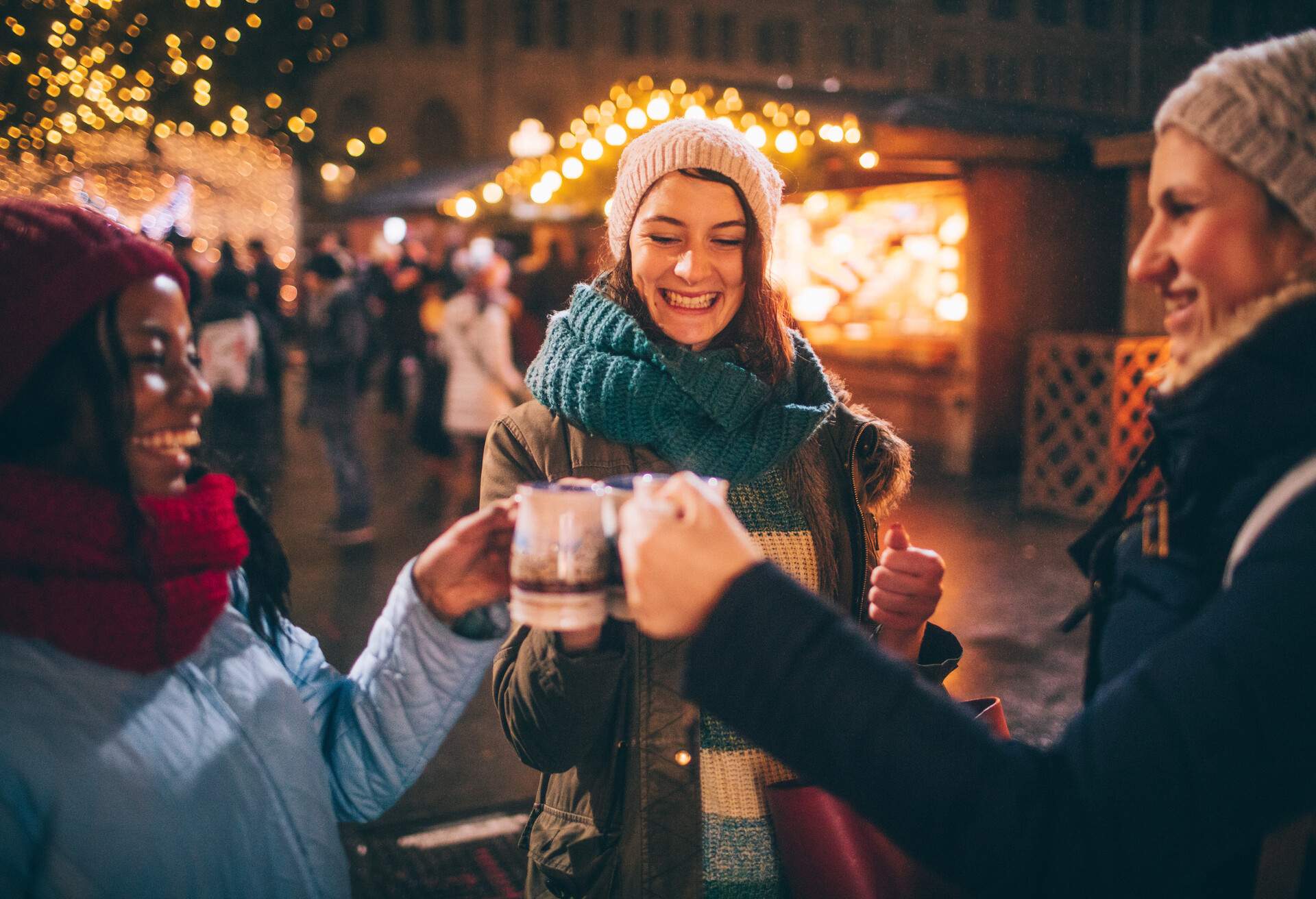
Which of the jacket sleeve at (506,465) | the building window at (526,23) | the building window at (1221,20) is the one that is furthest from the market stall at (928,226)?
the building window at (526,23)

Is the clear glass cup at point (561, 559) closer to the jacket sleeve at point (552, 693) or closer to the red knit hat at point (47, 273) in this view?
the jacket sleeve at point (552, 693)

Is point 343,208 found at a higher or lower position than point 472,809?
higher

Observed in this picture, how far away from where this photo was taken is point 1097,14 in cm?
4450

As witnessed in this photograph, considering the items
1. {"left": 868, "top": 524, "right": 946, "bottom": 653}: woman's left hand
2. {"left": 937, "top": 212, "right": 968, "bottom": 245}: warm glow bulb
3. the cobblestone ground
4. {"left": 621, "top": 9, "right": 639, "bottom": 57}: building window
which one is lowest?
the cobblestone ground

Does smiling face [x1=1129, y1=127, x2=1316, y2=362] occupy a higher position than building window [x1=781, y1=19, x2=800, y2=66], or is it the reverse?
building window [x1=781, y1=19, x2=800, y2=66]

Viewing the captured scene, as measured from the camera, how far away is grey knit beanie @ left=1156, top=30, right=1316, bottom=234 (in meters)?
1.08

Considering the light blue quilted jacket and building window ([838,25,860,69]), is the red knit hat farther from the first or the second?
building window ([838,25,860,69])

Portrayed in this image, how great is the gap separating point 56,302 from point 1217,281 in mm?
1362

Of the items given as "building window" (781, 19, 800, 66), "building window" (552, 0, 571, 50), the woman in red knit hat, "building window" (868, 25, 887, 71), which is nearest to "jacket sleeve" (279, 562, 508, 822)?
the woman in red knit hat

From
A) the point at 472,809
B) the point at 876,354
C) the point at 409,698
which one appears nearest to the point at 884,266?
the point at 876,354

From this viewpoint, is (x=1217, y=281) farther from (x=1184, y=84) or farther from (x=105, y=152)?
(x=105, y=152)

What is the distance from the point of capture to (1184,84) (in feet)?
3.93

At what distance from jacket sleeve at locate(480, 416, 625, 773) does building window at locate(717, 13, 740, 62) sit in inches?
1833

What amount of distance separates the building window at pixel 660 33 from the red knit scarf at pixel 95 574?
4566cm
